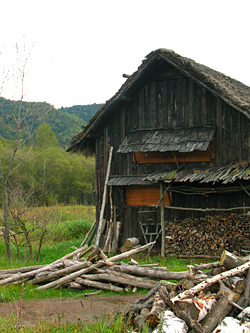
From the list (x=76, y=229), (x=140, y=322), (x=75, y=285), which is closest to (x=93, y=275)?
(x=75, y=285)

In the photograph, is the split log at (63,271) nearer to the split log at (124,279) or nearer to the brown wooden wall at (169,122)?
the split log at (124,279)

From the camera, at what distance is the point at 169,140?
43.7 feet

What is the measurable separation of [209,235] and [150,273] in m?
3.93

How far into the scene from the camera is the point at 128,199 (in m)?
14.6

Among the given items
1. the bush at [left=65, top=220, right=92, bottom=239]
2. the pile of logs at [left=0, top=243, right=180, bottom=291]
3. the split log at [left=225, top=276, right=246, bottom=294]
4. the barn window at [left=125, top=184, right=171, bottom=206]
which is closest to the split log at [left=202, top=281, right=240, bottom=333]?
the split log at [left=225, top=276, right=246, bottom=294]

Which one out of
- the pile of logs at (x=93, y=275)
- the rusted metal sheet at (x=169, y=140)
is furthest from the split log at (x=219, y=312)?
the rusted metal sheet at (x=169, y=140)

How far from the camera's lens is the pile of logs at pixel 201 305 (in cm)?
604

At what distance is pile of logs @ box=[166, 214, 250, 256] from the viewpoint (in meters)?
12.2

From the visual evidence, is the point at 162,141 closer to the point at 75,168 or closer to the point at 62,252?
the point at 62,252

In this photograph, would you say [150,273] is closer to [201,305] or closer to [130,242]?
[201,305]

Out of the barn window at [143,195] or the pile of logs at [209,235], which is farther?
the barn window at [143,195]

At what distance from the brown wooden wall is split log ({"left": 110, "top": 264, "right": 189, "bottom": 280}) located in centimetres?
448

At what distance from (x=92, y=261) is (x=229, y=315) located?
13.7 feet

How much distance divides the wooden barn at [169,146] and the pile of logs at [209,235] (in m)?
0.28
